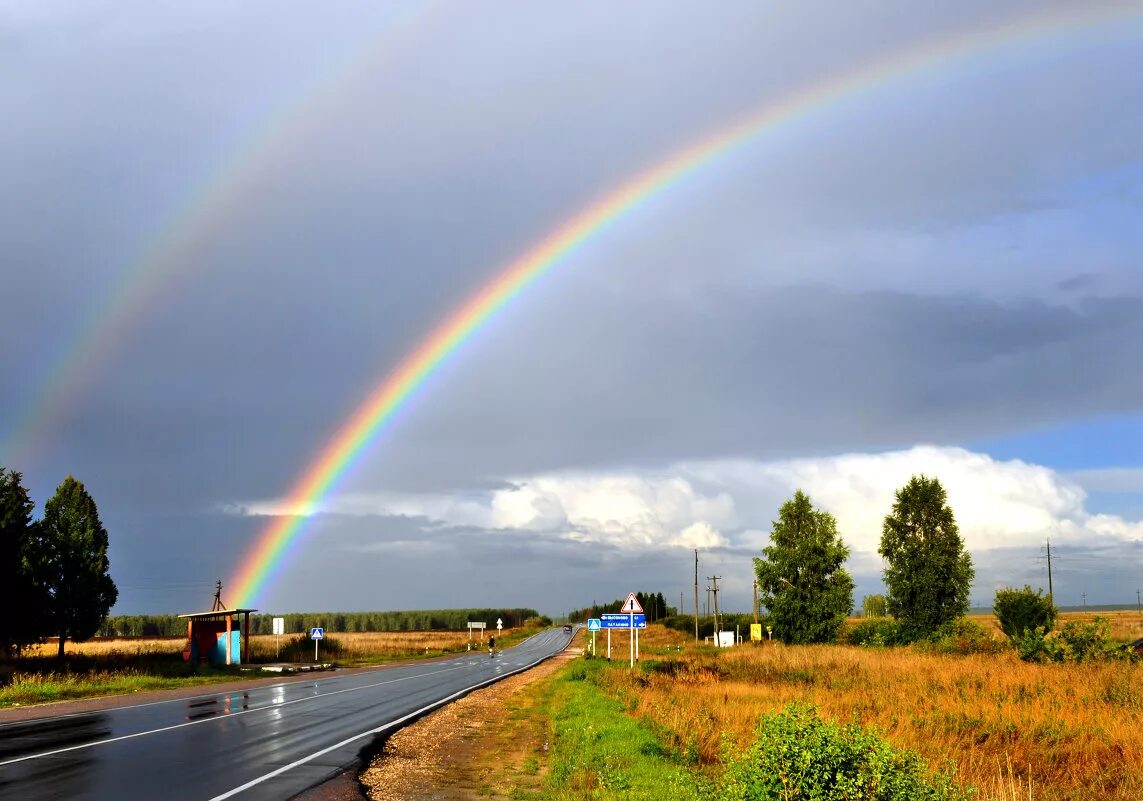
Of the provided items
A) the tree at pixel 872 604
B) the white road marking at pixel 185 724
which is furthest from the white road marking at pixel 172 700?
the tree at pixel 872 604

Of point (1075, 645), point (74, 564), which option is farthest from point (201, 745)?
point (74, 564)

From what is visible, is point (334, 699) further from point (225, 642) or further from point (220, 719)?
point (225, 642)

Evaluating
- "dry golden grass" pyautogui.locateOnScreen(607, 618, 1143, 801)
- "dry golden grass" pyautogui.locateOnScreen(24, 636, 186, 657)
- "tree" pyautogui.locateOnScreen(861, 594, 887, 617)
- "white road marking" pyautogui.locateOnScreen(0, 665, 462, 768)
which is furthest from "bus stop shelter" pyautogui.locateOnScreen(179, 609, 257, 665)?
"tree" pyautogui.locateOnScreen(861, 594, 887, 617)

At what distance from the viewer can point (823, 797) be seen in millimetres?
7762

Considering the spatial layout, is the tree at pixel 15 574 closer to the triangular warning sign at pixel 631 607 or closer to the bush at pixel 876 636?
the triangular warning sign at pixel 631 607

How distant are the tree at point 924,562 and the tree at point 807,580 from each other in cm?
436

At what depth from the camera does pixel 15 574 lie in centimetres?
3925

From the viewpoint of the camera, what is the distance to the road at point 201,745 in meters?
13.2

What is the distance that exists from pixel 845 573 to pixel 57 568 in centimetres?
4730

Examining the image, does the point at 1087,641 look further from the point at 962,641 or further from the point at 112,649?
the point at 112,649

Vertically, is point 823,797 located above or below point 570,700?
above

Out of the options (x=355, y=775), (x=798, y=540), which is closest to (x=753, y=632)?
(x=798, y=540)

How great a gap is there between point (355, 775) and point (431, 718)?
35.2ft

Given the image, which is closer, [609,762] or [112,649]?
[609,762]
